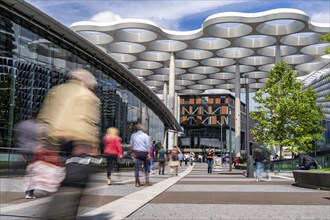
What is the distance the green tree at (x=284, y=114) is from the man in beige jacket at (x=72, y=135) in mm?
29798

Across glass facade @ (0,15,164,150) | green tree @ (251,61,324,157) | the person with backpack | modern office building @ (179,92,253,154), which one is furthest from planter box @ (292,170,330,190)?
modern office building @ (179,92,253,154)

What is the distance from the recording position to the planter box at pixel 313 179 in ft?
43.1

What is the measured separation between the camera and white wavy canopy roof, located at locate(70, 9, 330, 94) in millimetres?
53219

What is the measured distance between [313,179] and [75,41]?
14.9 m

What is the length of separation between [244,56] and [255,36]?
22.2ft

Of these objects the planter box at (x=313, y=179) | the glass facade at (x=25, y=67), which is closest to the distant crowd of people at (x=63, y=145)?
the planter box at (x=313, y=179)

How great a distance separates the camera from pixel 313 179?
13773mm

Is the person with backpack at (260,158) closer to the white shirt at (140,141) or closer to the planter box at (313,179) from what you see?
the planter box at (313,179)

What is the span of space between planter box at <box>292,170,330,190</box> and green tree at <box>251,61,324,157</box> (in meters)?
18.0

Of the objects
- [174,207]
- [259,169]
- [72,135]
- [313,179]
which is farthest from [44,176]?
[259,169]

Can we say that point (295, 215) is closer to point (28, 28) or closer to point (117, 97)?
point (28, 28)

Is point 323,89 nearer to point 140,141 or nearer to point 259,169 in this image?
point 259,169

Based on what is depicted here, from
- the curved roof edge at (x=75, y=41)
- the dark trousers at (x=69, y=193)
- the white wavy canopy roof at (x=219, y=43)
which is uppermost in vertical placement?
the white wavy canopy roof at (x=219, y=43)

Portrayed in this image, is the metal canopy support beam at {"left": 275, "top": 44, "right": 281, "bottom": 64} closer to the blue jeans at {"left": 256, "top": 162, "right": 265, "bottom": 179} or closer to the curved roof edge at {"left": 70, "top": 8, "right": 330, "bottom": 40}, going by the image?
the curved roof edge at {"left": 70, "top": 8, "right": 330, "bottom": 40}
